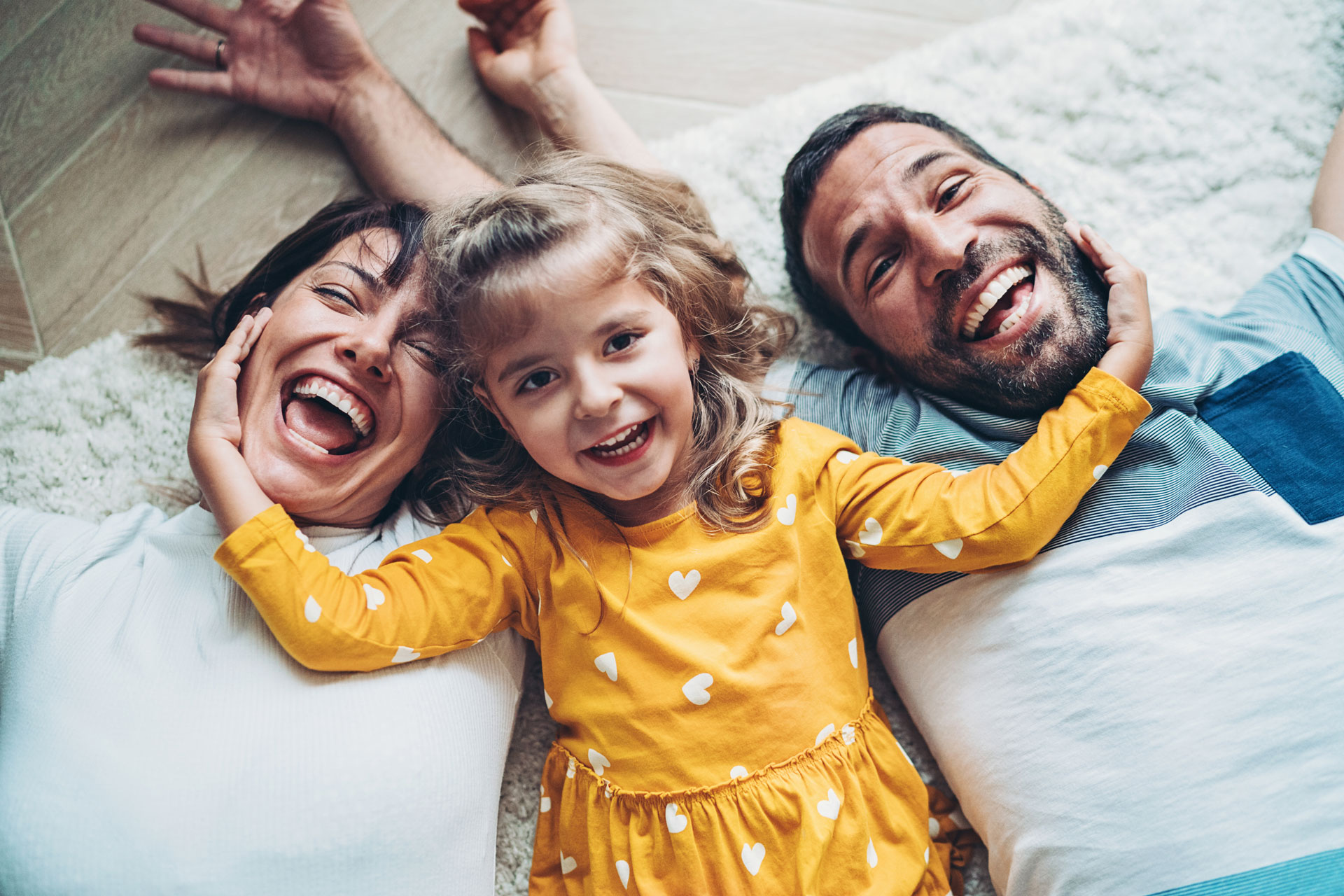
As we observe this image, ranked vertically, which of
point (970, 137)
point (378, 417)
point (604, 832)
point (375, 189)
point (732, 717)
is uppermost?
point (970, 137)

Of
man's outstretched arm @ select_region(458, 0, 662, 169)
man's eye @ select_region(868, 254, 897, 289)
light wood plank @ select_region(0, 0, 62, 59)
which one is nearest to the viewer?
man's eye @ select_region(868, 254, 897, 289)

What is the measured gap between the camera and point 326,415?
3.92 ft

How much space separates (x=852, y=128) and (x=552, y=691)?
98cm

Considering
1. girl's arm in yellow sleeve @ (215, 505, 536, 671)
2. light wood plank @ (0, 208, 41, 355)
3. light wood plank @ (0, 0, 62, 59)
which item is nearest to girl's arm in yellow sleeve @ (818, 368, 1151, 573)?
girl's arm in yellow sleeve @ (215, 505, 536, 671)

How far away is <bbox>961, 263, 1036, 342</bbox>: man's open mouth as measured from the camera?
1.18m

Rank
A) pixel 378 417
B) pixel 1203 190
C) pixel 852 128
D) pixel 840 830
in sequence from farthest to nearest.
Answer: pixel 1203 190
pixel 852 128
pixel 378 417
pixel 840 830

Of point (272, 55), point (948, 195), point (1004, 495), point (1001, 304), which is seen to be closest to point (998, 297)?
point (1001, 304)

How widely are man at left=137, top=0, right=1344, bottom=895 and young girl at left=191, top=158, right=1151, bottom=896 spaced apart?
8 cm

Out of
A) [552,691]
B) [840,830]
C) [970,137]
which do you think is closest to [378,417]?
[552,691]

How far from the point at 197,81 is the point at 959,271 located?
1408 millimetres

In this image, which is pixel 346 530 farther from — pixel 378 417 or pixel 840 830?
pixel 840 830

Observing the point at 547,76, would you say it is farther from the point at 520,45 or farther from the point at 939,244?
the point at 939,244

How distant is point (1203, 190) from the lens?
1434 millimetres

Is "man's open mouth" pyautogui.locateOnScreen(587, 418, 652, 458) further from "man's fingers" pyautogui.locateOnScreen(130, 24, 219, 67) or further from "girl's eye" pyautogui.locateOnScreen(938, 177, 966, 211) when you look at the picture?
"man's fingers" pyautogui.locateOnScreen(130, 24, 219, 67)
